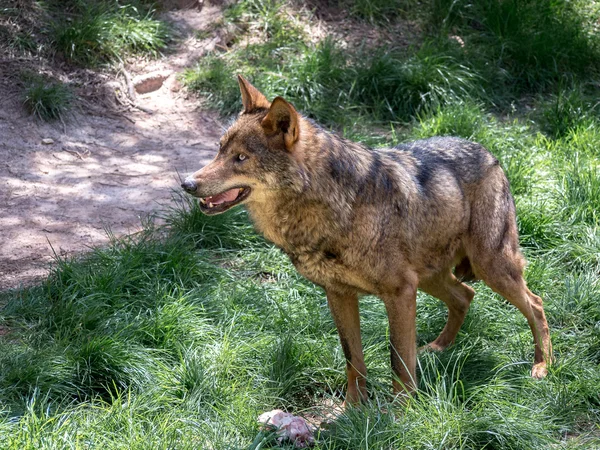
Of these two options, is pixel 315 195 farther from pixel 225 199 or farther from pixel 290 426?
pixel 290 426

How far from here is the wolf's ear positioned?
14.9 ft

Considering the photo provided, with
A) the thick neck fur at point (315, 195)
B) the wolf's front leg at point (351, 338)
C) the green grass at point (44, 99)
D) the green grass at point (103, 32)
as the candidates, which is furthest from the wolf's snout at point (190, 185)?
the green grass at point (103, 32)

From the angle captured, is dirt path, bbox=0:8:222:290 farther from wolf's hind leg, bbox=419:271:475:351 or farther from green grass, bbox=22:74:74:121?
wolf's hind leg, bbox=419:271:475:351

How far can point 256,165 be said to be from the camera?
458 cm

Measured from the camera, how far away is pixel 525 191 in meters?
7.56

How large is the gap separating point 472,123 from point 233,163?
4.46m

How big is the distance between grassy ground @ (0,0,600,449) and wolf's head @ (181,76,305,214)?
1.21 m

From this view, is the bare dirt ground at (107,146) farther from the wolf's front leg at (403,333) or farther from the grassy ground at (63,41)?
the wolf's front leg at (403,333)

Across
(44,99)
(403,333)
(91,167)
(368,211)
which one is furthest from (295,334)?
(44,99)

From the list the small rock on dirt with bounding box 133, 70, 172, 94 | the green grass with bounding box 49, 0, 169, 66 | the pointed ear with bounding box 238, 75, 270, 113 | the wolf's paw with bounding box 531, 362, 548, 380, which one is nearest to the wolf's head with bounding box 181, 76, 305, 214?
the pointed ear with bounding box 238, 75, 270, 113

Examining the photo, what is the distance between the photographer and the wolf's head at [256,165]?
4.55m

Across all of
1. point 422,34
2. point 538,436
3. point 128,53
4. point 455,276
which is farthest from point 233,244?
point 422,34

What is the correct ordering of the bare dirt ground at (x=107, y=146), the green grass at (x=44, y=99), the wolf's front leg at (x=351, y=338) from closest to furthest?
the wolf's front leg at (x=351, y=338) < the bare dirt ground at (x=107, y=146) < the green grass at (x=44, y=99)

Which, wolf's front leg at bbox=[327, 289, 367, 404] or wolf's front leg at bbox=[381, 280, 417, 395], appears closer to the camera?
wolf's front leg at bbox=[381, 280, 417, 395]
